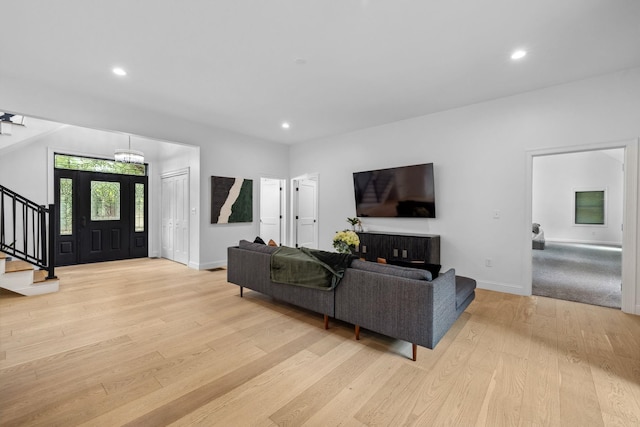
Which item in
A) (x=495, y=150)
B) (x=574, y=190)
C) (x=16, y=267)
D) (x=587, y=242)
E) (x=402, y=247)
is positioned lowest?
(x=587, y=242)

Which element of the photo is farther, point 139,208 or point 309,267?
point 139,208

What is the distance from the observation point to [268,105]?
14.1ft

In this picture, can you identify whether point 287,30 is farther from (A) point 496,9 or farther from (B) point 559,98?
(B) point 559,98

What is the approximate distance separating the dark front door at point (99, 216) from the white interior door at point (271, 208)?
2.78 metres

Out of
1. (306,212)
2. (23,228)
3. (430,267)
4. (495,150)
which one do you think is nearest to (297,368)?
(430,267)

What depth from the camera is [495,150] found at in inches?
159

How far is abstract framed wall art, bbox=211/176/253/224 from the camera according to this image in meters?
5.50

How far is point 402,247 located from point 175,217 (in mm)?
4977

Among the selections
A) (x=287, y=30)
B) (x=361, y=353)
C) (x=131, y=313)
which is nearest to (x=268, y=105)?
(x=287, y=30)

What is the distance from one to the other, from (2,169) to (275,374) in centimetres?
613

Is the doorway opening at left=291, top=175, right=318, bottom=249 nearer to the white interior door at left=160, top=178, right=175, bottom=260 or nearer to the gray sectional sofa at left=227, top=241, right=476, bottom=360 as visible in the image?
the white interior door at left=160, top=178, right=175, bottom=260

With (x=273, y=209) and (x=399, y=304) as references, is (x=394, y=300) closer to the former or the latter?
(x=399, y=304)

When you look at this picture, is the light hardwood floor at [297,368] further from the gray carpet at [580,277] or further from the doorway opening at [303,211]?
the doorway opening at [303,211]

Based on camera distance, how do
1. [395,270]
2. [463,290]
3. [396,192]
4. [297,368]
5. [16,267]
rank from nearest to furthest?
[297,368], [395,270], [463,290], [16,267], [396,192]
